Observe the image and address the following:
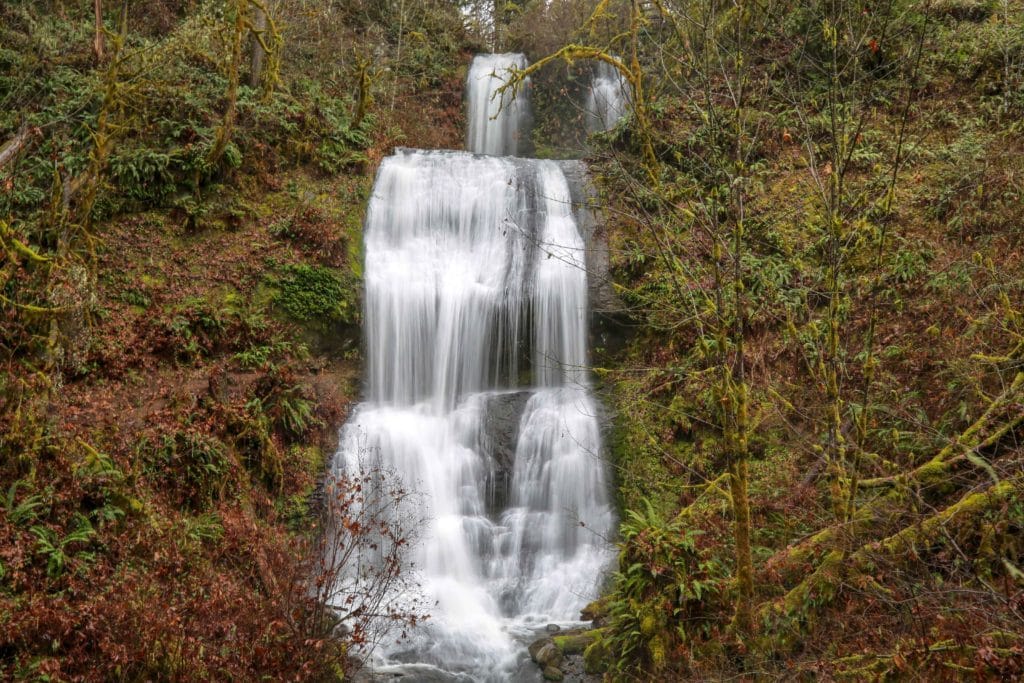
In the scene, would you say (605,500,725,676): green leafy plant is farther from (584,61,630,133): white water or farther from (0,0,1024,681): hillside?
(584,61,630,133): white water

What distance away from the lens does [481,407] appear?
12266 millimetres

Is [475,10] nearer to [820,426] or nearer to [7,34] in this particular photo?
[7,34]

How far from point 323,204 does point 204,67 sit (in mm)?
4901

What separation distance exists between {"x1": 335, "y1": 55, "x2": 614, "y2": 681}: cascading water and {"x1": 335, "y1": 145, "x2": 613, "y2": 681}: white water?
0.02 meters

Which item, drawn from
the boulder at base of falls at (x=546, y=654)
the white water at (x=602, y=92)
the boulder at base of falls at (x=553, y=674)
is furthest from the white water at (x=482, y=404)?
the white water at (x=602, y=92)

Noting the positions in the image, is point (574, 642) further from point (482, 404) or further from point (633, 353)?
point (633, 353)

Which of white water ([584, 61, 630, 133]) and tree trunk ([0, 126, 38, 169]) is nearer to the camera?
tree trunk ([0, 126, 38, 169])

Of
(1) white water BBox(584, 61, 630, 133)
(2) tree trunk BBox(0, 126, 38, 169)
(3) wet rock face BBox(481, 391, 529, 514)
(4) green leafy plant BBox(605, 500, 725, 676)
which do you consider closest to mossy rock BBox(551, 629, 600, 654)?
(4) green leafy plant BBox(605, 500, 725, 676)

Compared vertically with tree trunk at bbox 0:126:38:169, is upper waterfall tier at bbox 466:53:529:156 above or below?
above

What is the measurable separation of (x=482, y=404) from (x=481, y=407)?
9 cm

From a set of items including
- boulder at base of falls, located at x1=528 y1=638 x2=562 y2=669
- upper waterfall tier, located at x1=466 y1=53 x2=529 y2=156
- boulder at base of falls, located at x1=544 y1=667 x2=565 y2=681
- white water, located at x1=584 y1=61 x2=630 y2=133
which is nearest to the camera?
boulder at base of falls, located at x1=544 y1=667 x2=565 y2=681

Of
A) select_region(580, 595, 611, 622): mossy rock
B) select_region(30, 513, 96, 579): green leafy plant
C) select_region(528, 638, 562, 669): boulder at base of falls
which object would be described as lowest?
select_region(528, 638, 562, 669): boulder at base of falls

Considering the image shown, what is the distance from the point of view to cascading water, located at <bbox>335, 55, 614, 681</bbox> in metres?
9.84

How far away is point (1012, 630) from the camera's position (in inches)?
182
